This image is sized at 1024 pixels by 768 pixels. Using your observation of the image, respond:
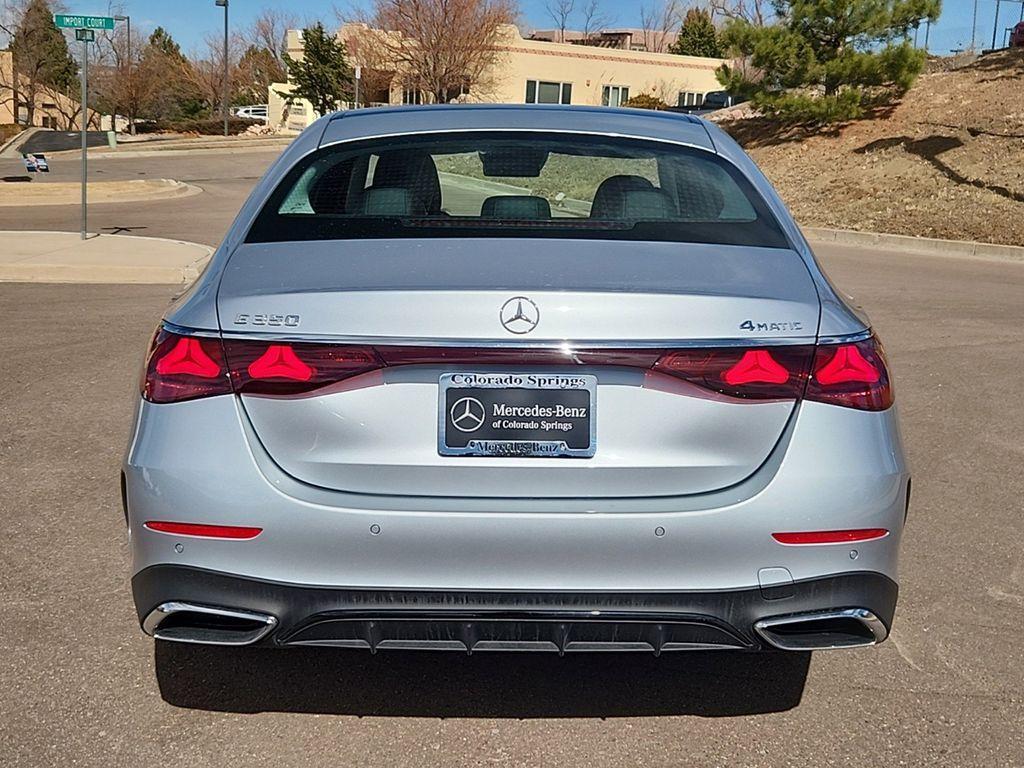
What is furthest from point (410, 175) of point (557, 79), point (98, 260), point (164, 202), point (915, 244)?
point (557, 79)

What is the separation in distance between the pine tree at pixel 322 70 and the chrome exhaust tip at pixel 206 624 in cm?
5940

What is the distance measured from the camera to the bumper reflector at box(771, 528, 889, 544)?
2723mm

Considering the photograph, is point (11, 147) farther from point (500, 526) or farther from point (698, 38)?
point (698, 38)

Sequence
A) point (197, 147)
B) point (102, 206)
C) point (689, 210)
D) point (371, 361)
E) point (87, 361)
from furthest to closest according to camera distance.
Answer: point (197, 147)
point (102, 206)
point (87, 361)
point (689, 210)
point (371, 361)

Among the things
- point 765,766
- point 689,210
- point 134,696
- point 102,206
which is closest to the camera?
point 765,766

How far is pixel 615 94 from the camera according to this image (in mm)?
66938

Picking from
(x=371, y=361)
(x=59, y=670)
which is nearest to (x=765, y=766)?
(x=371, y=361)

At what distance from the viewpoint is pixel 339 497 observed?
8.87 feet

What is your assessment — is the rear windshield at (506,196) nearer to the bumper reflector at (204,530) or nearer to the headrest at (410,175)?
the headrest at (410,175)

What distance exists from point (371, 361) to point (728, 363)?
84 cm

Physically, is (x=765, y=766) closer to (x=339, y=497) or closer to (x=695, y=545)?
(x=695, y=545)

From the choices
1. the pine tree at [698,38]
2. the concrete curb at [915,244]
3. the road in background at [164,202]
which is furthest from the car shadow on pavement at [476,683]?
the pine tree at [698,38]

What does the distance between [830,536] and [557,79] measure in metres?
63.4

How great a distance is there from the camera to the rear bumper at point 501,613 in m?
2.73
